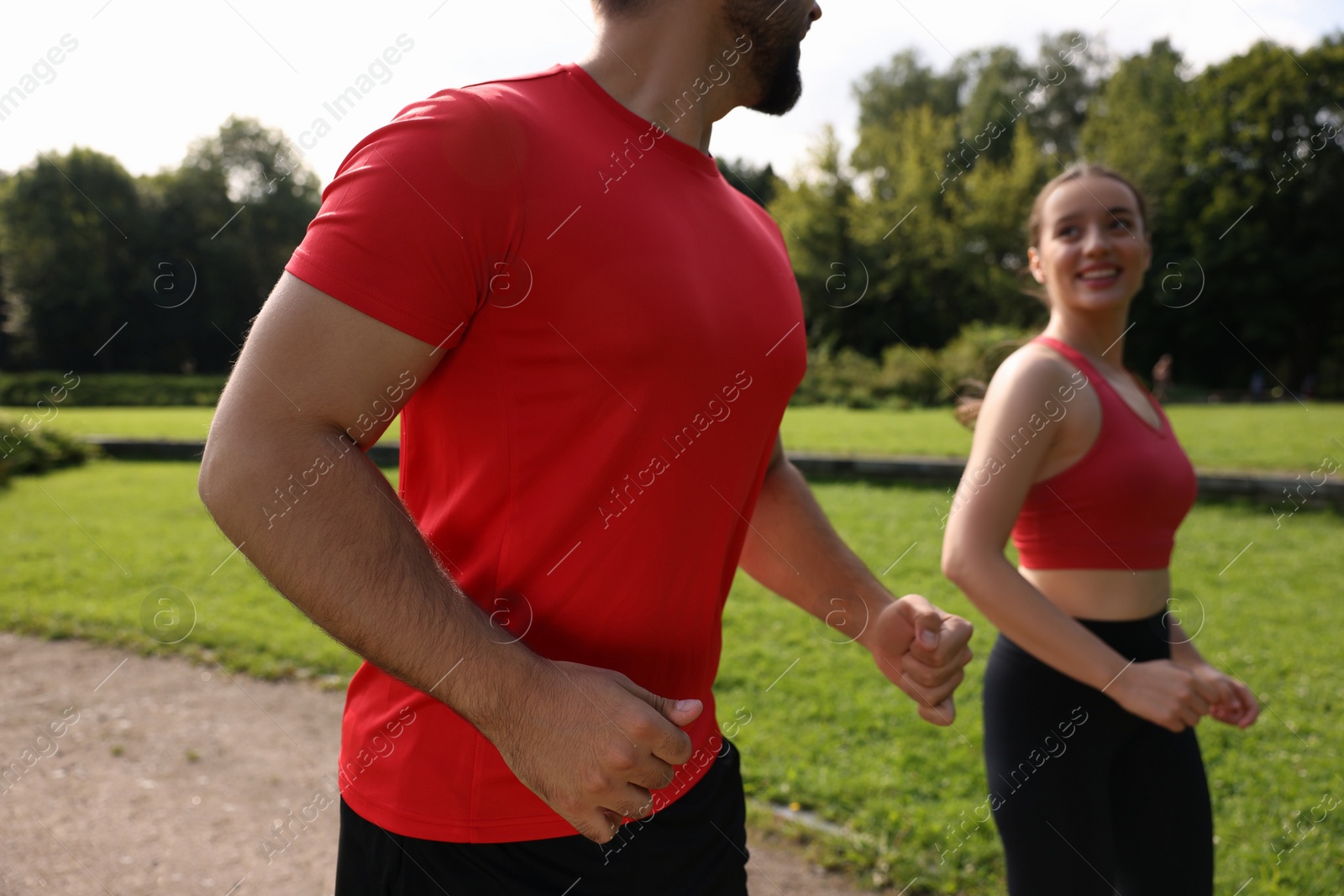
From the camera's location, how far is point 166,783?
4211 millimetres

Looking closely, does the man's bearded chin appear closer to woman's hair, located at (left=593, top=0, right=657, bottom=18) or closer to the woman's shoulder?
woman's hair, located at (left=593, top=0, right=657, bottom=18)

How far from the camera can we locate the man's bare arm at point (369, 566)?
98 cm

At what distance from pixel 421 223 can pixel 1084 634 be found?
1.76 meters

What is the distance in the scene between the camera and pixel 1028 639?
2076 millimetres

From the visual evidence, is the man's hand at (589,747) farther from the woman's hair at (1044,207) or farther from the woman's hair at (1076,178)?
the woman's hair at (1076,178)

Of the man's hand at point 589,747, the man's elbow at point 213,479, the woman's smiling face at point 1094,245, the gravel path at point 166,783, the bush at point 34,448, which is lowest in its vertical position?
the bush at point 34,448

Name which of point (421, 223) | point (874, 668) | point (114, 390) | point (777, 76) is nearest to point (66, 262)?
point (114, 390)

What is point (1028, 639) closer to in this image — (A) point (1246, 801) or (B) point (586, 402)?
(B) point (586, 402)

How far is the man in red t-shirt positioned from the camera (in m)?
1.01

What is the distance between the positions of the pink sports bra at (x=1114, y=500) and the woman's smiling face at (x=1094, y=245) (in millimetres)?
309

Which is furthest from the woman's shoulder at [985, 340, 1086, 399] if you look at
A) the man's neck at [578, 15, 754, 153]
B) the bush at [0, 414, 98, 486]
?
the bush at [0, 414, 98, 486]

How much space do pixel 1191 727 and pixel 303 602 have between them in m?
2.11

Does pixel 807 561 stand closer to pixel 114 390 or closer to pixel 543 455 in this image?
pixel 543 455

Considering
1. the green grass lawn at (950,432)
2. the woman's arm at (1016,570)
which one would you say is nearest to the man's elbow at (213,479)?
the woman's arm at (1016,570)
